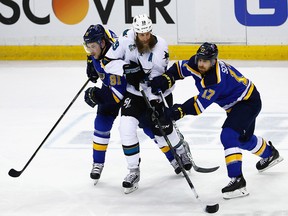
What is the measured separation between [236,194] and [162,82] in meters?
0.76

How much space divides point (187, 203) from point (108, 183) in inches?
25.4

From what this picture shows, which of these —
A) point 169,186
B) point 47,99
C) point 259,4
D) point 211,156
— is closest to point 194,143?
point 211,156

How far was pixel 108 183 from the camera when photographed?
567 centimetres

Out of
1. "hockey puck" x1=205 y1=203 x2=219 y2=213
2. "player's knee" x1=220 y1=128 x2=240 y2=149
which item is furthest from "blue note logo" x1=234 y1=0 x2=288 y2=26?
"hockey puck" x1=205 y1=203 x2=219 y2=213

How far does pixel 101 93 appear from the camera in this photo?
220 inches

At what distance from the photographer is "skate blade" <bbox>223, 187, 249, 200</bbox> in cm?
523

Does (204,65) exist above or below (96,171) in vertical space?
above

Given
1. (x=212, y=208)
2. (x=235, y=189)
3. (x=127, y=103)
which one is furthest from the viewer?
(x=127, y=103)

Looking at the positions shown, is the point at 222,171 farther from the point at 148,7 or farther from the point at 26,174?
the point at 148,7

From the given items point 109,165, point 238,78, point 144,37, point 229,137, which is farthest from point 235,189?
point 109,165

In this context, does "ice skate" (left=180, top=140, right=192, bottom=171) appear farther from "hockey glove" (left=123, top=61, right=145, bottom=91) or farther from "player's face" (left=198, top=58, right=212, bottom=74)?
"player's face" (left=198, top=58, right=212, bottom=74)

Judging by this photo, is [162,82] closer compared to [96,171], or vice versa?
[162,82]

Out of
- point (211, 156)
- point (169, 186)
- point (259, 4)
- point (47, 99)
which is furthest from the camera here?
point (259, 4)

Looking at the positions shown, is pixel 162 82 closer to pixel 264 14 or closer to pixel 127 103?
pixel 127 103
